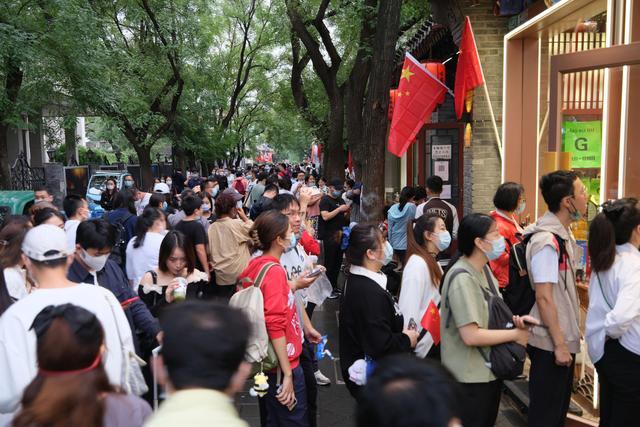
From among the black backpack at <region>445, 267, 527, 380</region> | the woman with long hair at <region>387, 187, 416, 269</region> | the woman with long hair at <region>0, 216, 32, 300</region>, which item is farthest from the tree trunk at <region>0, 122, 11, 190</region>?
the black backpack at <region>445, 267, 527, 380</region>

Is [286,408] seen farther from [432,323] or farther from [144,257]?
[144,257]

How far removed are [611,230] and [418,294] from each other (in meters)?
1.27

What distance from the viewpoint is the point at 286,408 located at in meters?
3.97

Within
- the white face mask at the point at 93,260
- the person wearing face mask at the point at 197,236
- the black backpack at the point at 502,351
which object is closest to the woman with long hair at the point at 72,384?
the white face mask at the point at 93,260

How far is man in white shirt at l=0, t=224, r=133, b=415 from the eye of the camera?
108 inches

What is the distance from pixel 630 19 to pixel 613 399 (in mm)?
3281

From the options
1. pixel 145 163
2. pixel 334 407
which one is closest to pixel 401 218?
pixel 334 407

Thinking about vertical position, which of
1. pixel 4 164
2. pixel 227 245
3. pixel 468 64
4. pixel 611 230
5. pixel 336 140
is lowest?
pixel 227 245

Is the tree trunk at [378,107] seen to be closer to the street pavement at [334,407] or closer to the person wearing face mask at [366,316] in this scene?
the street pavement at [334,407]

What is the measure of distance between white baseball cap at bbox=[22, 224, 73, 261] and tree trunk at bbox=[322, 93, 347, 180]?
14.1m

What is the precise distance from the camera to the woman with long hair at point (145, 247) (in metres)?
5.86

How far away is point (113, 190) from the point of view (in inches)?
529

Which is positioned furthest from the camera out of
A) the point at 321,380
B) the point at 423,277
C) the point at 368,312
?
the point at 321,380

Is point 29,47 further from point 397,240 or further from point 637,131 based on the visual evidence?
point 637,131
